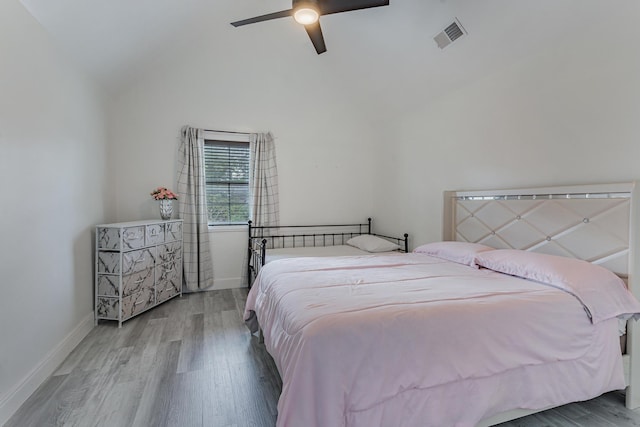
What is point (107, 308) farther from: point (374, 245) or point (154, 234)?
point (374, 245)

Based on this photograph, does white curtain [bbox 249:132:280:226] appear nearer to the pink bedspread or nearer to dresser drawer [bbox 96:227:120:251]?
dresser drawer [bbox 96:227:120:251]

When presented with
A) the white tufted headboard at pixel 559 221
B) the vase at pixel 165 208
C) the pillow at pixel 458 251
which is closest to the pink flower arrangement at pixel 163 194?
the vase at pixel 165 208

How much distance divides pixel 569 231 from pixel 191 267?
3.89m

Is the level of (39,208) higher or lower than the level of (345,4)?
lower

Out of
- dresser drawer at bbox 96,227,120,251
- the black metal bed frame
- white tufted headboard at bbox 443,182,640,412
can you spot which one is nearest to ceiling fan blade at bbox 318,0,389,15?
white tufted headboard at bbox 443,182,640,412

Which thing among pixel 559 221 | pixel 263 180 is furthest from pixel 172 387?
pixel 559 221

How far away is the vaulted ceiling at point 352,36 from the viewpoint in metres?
2.15

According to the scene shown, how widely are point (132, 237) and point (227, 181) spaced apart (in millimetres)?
1508

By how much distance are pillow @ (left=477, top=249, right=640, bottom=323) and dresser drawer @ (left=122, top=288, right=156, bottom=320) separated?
340 centimetres

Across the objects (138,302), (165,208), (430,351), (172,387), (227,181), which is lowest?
(172,387)

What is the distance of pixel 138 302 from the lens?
10.1 ft

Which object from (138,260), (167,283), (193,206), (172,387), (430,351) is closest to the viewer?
(430,351)

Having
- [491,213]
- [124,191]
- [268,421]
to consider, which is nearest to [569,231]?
[491,213]

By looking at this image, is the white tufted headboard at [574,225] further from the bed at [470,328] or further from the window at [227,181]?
the window at [227,181]
